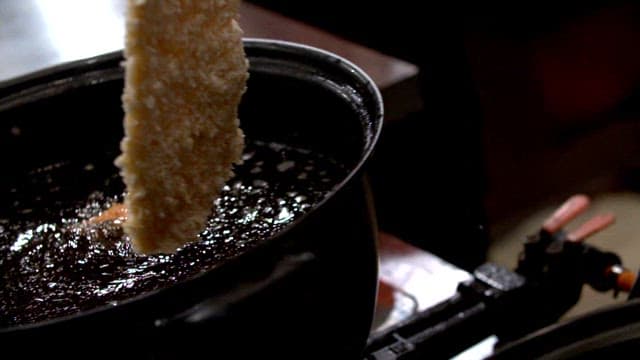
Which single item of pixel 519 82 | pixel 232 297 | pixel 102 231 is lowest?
pixel 519 82

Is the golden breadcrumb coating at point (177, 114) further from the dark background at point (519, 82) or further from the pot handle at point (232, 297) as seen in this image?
the dark background at point (519, 82)

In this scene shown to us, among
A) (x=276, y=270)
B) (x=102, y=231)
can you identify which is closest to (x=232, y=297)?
(x=276, y=270)

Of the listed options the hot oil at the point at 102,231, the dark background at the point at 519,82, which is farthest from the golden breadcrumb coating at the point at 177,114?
the dark background at the point at 519,82

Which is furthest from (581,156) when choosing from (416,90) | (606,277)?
(606,277)

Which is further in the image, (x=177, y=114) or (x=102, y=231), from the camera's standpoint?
(x=102, y=231)

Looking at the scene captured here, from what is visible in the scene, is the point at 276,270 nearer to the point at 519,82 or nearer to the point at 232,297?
the point at 232,297

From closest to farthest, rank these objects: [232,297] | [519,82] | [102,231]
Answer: [232,297]
[102,231]
[519,82]

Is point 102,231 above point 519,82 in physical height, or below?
above
